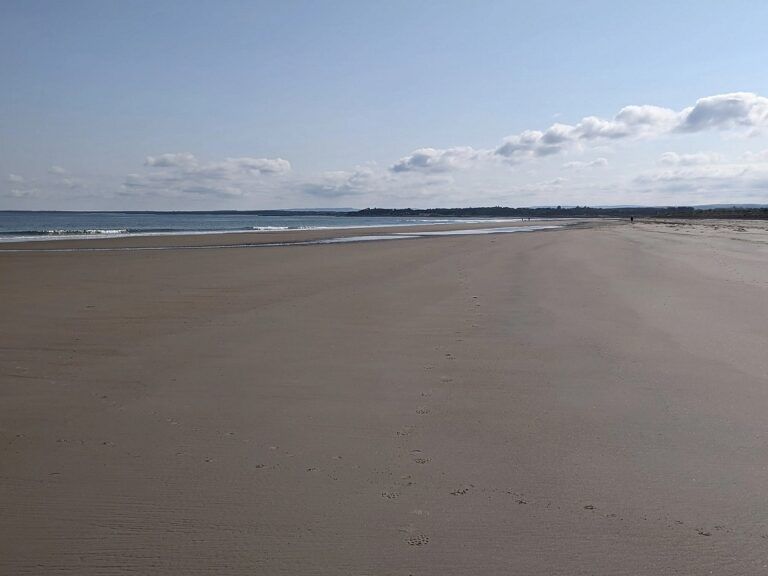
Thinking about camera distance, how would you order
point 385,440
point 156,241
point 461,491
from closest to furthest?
point 461,491
point 385,440
point 156,241

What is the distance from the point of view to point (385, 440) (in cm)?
466

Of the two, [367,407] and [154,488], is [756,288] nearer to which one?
[367,407]

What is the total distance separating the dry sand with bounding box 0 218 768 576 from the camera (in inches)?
126

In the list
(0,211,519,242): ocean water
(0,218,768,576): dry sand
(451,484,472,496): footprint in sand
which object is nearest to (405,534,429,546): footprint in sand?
(0,218,768,576): dry sand

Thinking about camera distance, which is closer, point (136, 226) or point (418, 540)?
point (418, 540)

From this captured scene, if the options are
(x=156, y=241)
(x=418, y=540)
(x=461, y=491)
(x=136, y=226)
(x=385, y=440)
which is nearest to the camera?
(x=418, y=540)

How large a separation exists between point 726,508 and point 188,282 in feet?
40.7

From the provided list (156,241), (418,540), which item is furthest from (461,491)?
(156,241)

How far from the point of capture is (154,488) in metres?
3.84

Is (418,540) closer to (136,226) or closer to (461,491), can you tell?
(461,491)

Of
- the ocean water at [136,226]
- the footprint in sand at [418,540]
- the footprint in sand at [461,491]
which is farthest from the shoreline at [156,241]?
the footprint in sand at [418,540]

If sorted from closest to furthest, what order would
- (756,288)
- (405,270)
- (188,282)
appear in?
(756,288) < (188,282) < (405,270)

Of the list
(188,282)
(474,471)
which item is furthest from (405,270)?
(474,471)

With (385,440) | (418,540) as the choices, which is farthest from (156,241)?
(418,540)
